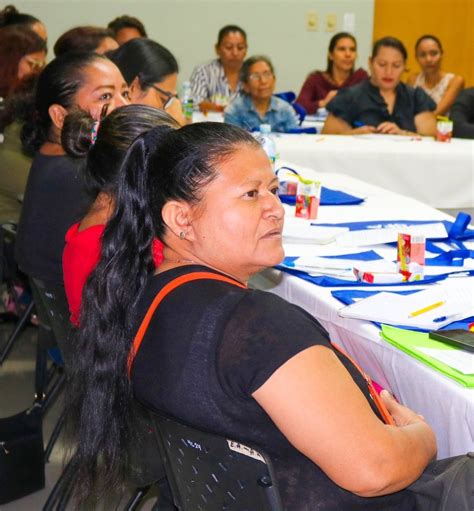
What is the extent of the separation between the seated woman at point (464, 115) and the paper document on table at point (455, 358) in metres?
4.08

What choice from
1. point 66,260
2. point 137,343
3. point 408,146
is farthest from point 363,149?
point 137,343

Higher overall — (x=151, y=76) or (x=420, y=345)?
(x=151, y=76)

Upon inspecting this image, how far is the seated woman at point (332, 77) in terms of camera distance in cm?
698

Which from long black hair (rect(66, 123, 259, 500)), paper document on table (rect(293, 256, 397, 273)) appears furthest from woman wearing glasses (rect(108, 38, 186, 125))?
long black hair (rect(66, 123, 259, 500))

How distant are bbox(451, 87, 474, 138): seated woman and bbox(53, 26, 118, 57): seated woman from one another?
2.41 metres

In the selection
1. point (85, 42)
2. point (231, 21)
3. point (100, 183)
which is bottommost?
point (100, 183)

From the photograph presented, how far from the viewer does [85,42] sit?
13.5 ft

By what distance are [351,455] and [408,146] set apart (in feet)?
11.6

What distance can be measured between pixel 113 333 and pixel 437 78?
619 centimetres

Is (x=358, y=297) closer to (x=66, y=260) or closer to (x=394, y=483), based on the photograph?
(x=66, y=260)

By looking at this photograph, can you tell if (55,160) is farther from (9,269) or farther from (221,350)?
(221,350)

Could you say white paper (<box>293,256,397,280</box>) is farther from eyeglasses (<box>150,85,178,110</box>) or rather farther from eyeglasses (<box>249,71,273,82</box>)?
eyeglasses (<box>249,71,273,82</box>)

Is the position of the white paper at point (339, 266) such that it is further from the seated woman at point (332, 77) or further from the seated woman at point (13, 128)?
the seated woman at point (332, 77)

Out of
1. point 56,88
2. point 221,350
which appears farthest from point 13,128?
point 221,350
